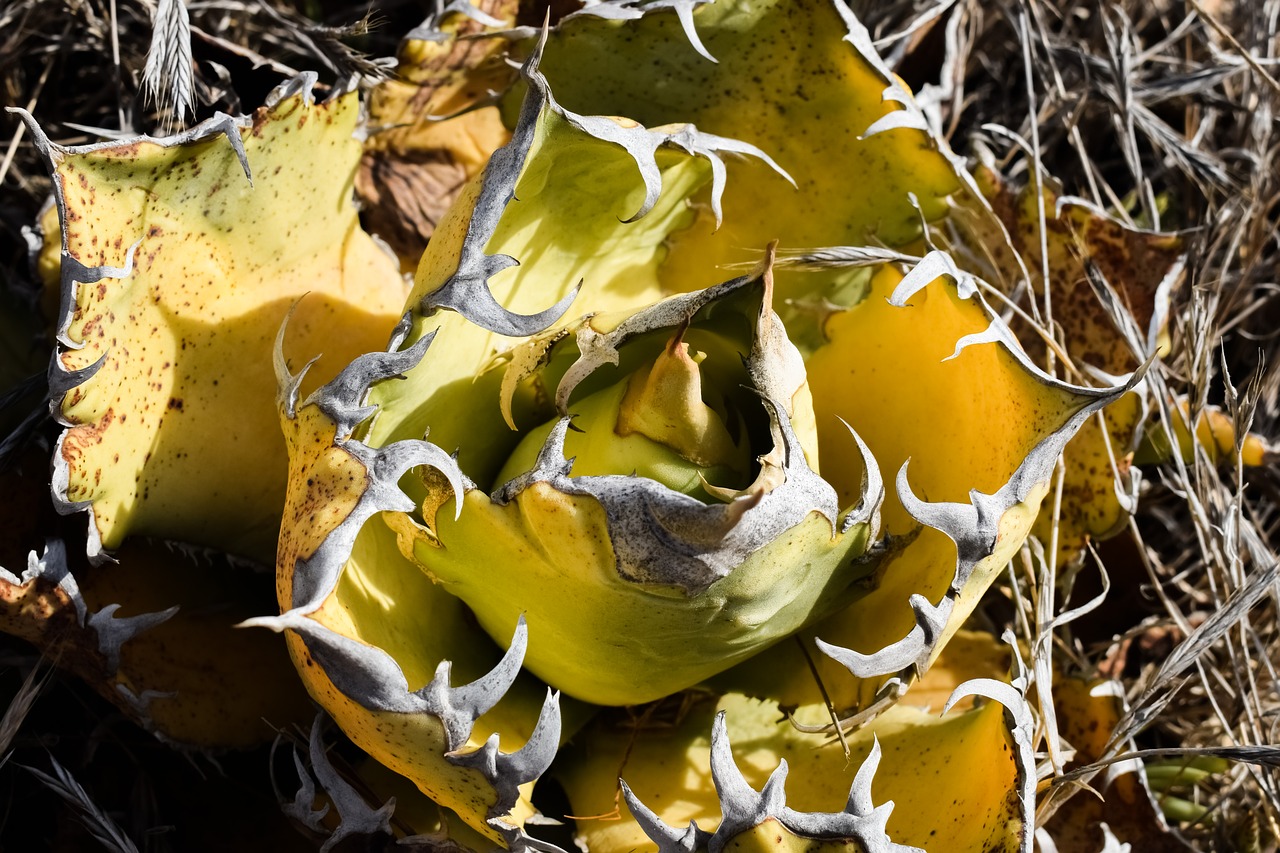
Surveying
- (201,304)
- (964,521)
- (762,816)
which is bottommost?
(762,816)

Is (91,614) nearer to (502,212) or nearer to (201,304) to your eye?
(201,304)

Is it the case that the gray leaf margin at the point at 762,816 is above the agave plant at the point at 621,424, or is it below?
below

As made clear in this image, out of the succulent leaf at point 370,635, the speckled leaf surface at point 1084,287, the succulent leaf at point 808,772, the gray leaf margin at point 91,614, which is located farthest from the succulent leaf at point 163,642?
the speckled leaf surface at point 1084,287

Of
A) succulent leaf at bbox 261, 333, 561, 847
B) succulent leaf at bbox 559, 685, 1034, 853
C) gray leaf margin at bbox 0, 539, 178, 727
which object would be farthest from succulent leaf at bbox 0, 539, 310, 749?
succulent leaf at bbox 559, 685, 1034, 853

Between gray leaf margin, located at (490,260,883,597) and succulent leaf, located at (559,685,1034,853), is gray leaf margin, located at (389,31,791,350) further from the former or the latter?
succulent leaf, located at (559,685,1034,853)

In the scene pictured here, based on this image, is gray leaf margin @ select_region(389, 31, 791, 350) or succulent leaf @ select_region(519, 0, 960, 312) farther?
succulent leaf @ select_region(519, 0, 960, 312)

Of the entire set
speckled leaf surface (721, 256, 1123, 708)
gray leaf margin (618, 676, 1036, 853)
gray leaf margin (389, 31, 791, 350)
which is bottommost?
gray leaf margin (618, 676, 1036, 853)

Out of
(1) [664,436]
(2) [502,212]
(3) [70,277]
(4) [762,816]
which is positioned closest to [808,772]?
(4) [762,816]

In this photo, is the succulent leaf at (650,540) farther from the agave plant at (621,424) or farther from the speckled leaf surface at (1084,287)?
the speckled leaf surface at (1084,287)

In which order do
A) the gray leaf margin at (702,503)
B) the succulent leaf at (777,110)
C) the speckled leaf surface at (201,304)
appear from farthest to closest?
the succulent leaf at (777,110), the speckled leaf surface at (201,304), the gray leaf margin at (702,503)
